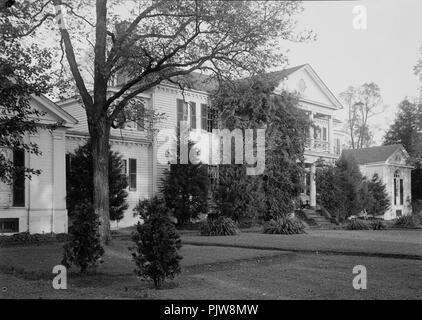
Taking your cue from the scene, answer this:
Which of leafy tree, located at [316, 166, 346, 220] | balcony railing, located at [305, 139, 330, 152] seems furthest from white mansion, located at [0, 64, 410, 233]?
leafy tree, located at [316, 166, 346, 220]

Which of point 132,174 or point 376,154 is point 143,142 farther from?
point 376,154

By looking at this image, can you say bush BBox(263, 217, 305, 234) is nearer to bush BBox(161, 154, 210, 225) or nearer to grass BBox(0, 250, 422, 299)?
bush BBox(161, 154, 210, 225)

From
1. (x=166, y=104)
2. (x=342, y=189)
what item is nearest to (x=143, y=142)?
(x=166, y=104)

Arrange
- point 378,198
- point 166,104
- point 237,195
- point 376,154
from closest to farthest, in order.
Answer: point 237,195 → point 166,104 → point 378,198 → point 376,154

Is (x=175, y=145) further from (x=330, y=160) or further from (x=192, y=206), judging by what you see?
(x=330, y=160)

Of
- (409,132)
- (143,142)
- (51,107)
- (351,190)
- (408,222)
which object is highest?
(409,132)

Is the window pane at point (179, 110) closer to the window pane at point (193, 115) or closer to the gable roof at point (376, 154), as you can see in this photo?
the window pane at point (193, 115)

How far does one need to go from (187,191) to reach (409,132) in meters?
35.1

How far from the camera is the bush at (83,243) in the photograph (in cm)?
1120

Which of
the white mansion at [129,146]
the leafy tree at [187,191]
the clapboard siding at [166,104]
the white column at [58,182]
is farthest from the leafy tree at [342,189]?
the white column at [58,182]

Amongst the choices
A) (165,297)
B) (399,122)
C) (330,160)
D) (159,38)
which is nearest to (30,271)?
(165,297)

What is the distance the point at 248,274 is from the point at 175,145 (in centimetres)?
1563

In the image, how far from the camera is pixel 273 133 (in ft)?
90.3

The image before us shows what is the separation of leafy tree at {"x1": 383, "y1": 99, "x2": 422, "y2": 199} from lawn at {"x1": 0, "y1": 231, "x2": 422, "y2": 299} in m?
36.7
